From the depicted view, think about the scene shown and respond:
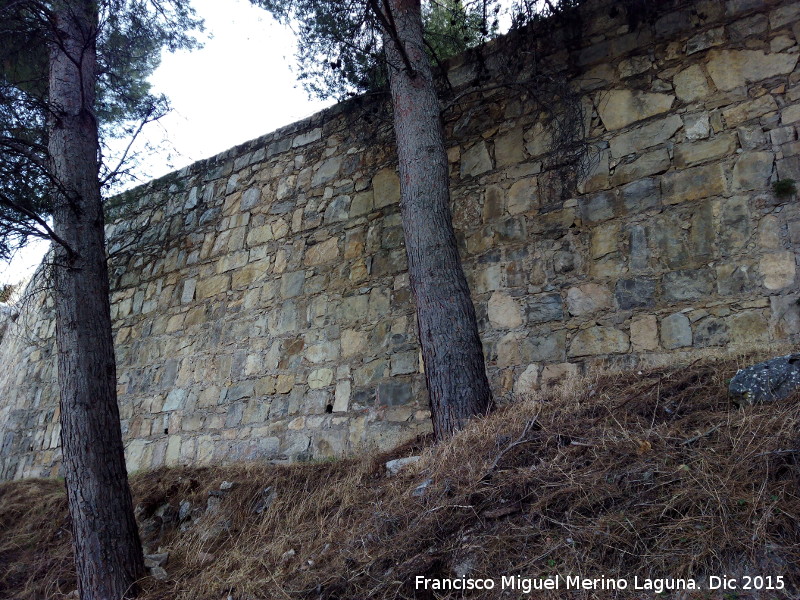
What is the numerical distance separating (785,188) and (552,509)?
288 cm

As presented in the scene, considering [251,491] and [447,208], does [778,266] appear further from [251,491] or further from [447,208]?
[251,491]

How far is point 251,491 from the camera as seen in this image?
5.14 meters

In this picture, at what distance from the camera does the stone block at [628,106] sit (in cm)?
499

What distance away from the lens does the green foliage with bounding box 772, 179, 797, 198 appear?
4312mm

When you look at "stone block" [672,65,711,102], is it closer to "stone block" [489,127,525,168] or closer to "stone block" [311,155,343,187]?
"stone block" [489,127,525,168]

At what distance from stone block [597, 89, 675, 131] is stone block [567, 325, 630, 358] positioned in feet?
5.36

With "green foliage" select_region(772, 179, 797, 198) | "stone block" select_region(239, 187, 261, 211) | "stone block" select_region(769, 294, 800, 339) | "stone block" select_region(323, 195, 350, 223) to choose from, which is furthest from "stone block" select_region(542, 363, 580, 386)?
"stone block" select_region(239, 187, 261, 211)

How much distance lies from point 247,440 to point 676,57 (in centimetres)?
500

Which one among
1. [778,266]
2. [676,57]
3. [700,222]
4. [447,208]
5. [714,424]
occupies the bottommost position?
[714,424]

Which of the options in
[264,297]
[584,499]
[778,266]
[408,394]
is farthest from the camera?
[264,297]

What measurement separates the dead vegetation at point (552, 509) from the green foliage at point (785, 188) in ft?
4.22

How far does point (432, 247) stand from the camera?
4637 millimetres

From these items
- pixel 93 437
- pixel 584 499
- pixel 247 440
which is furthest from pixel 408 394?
pixel 584 499

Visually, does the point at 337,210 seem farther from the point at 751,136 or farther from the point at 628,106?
the point at 751,136
